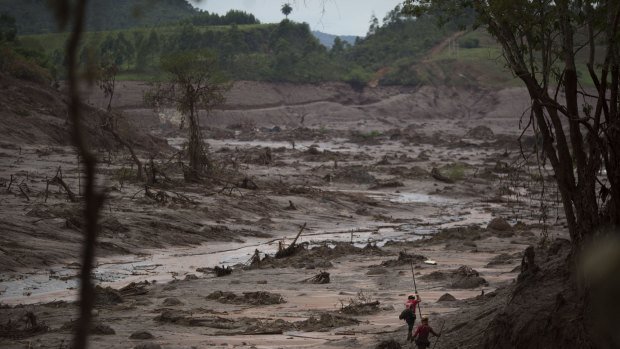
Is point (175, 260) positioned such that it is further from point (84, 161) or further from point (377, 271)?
point (84, 161)

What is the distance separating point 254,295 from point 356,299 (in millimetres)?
1482

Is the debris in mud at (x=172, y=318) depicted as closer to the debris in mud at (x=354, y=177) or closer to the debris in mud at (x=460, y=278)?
the debris in mud at (x=460, y=278)

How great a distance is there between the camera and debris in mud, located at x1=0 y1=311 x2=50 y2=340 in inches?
349

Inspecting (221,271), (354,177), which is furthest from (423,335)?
(354,177)

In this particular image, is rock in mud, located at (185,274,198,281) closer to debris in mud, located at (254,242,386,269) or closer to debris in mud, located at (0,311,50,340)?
debris in mud, located at (254,242,386,269)

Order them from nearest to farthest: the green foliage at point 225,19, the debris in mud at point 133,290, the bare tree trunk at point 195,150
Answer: the debris in mud at point 133,290 → the bare tree trunk at point 195,150 → the green foliage at point 225,19

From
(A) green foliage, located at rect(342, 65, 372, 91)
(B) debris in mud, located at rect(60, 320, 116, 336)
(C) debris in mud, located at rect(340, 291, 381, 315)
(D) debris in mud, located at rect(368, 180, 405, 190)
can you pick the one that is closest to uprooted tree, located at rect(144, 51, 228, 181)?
(D) debris in mud, located at rect(368, 180, 405, 190)

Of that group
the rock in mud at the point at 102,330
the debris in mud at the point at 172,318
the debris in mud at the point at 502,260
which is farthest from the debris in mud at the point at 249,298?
the debris in mud at the point at 502,260

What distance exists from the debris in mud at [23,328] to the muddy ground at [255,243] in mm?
23

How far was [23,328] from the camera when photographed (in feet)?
30.2

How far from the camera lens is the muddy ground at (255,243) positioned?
9.81 m

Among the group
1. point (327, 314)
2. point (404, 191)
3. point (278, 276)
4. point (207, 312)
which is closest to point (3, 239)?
point (278, 276)

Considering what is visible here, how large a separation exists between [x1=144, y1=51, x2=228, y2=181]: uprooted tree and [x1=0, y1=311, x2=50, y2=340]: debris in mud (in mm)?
16849

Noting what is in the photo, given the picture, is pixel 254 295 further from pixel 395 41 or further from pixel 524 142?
pixel 395 41
